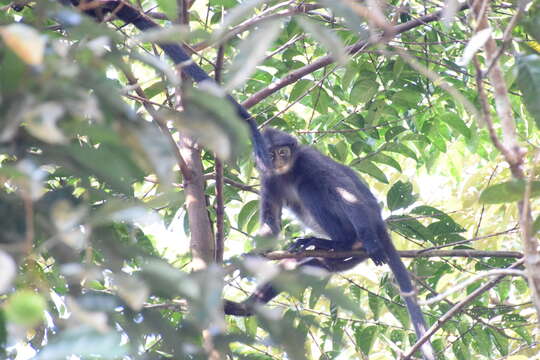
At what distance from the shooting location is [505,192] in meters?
1.76

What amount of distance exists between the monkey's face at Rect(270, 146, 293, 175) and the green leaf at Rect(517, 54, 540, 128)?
4001 mm

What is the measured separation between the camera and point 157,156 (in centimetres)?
112

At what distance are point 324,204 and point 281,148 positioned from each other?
63cm

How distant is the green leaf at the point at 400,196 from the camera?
15.2ft

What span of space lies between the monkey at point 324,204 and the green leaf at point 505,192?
10.7ft

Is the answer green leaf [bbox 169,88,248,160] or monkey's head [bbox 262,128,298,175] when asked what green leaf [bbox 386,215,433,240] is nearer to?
monkey's head [bbox 262,128,298,175]

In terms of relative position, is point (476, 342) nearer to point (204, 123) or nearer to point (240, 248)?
point (240, 248)

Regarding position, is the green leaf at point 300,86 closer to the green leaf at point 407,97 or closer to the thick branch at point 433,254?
the green leaf at point 407,97

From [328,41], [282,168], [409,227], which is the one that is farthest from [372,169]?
[328,41]

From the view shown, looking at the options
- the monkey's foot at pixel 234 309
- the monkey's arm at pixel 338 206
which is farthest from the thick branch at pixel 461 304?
the monkey's arm at pixel 338 206

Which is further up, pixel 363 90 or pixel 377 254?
pixel 363 90

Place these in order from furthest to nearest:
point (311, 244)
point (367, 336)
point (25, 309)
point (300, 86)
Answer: point (311, 244) < point (300, 86) < point (367, 336) < point (25, 309)

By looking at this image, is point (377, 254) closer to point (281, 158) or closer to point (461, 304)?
point (281, 158)

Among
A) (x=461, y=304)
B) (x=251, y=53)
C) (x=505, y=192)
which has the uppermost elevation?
(x=251, y=53)
